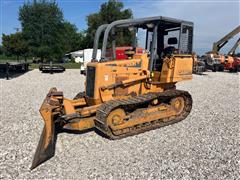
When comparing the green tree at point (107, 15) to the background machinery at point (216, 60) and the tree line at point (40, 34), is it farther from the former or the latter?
the background machinery at point (216, 60)

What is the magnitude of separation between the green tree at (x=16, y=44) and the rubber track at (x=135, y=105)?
36.7m

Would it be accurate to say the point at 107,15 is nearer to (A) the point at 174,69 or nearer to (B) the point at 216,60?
(B) the point at 216,60

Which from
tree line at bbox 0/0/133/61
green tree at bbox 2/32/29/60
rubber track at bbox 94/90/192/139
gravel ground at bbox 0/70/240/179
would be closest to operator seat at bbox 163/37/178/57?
rubber track at bbox 94/90/192/139

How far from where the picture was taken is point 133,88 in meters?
7.36

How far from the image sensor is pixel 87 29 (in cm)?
5178

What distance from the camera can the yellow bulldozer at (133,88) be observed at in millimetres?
6391

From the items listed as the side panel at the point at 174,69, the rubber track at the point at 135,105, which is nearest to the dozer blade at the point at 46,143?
the rubber track at the point at 135,105

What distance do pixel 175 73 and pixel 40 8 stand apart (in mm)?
39169

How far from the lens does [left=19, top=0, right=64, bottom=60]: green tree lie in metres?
39.1

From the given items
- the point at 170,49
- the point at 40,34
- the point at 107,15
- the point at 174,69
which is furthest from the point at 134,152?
the point at 107,15

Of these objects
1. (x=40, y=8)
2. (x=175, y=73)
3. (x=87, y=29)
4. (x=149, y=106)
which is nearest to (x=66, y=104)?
(x=149, y=106)

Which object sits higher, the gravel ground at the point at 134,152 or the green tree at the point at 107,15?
the green tree at the point at 107,15

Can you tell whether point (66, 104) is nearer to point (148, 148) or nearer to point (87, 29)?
point (148, 148)

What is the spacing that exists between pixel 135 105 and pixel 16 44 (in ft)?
131
